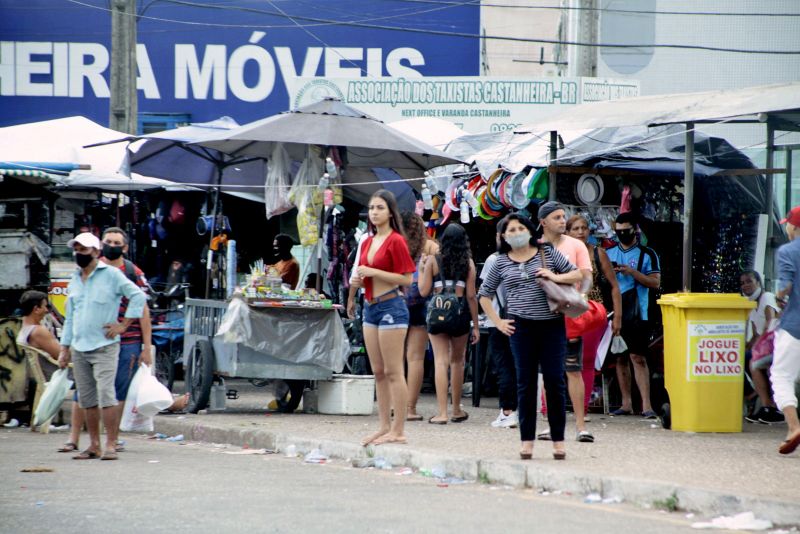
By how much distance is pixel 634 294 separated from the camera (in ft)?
42.3

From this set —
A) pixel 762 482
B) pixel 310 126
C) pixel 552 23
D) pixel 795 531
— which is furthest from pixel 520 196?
pixel 552 23

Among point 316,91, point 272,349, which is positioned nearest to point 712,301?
point 272,349

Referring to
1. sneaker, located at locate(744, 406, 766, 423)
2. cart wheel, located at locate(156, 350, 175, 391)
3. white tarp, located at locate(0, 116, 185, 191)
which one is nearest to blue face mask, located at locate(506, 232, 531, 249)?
sneaker, located at locate(744, 406, 766, 423)

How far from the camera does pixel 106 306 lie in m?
10.1

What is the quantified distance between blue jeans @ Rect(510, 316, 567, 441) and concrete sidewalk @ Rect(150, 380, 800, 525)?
11.5 inches

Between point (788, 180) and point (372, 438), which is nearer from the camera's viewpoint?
point (372, 438)

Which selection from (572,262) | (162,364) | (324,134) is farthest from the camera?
(162,364)

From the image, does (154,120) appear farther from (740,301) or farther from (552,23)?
(740,301)

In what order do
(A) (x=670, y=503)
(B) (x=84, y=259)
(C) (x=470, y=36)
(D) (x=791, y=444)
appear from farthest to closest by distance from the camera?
(C) (x=470, y=36) < (B) (x=84, y=259) < (D) (x=791, y=444) < (A) (x=670, y=503)

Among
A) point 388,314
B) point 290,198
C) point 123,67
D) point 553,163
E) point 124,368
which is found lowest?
point 124,368

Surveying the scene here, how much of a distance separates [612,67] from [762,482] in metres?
21.9

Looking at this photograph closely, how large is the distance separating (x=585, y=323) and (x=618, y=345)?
186 centimetres

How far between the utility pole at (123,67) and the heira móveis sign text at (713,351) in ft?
38.3

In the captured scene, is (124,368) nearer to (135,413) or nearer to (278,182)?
(135,413)
